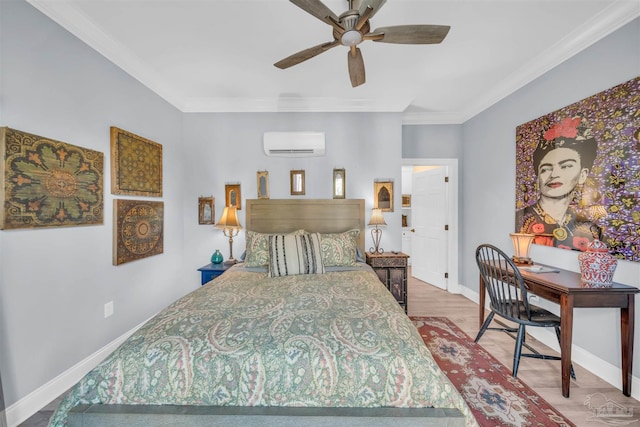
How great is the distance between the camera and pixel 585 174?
210 cm

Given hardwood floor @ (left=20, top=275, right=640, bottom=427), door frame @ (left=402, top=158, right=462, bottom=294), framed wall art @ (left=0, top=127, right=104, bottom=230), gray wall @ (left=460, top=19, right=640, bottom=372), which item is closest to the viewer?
framed wall art @ (left=0, top=127, right=104, bottom=230)

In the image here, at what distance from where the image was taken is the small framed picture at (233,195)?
338 cm

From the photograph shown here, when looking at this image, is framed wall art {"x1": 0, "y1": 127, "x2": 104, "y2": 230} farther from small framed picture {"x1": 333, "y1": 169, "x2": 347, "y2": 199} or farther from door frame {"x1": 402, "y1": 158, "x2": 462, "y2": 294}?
door frame {"x1": 402, "y1": 158, "x2": 462, "y2": 294}

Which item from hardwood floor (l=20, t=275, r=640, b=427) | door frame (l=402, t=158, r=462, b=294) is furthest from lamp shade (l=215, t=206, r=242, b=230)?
door frame (l=402, t=158, r=462, b=294)

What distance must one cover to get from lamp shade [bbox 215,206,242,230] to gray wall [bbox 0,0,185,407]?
90 cm

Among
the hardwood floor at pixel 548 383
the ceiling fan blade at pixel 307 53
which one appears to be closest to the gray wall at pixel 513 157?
the hardwood floor at pixel 548 383

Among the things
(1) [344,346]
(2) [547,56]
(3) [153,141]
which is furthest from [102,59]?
(2) [547,56]

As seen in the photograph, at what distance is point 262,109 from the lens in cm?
336

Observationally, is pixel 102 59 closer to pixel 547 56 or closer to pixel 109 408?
pixel 109 408

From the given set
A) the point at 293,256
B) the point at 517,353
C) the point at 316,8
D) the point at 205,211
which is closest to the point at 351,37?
the point at 316,8

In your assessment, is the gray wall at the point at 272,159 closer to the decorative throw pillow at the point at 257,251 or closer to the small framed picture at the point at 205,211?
the small framed picture at the point at 205,211

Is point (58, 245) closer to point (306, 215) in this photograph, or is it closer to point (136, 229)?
point (136, 229)

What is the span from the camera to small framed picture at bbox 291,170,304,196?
3379 millimetres

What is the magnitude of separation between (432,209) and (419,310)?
1.72 metres
